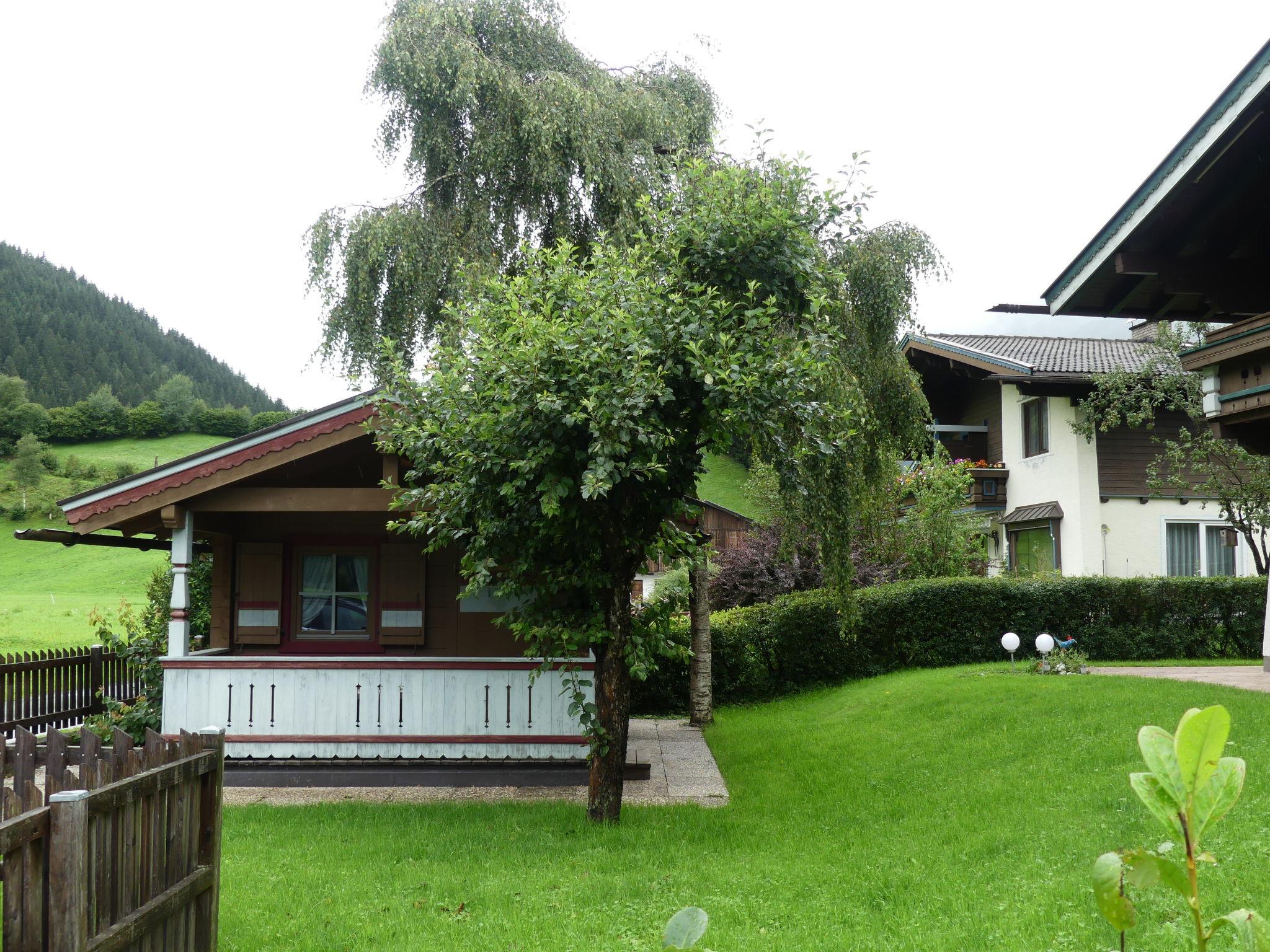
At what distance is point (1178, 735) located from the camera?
1.03 m

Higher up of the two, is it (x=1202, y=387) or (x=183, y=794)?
(x=1202, y=387)

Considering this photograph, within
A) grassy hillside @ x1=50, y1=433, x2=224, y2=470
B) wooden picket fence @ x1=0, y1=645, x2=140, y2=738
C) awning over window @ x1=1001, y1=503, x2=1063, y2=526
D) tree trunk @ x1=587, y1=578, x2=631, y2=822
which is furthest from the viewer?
grassy hillside @ x1=50, y1=433, x2=224, y2=470

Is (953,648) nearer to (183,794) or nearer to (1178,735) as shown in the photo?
(183,794)

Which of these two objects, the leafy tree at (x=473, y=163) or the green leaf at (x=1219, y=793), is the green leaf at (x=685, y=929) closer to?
the green leaf at (x=1219, y=793)

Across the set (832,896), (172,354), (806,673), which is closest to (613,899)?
(832,896)

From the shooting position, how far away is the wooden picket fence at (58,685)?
491 inches

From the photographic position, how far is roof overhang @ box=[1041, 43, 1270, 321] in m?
8.16

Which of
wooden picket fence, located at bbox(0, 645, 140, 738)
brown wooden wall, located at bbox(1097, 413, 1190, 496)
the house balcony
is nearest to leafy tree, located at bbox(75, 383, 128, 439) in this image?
the house balcony

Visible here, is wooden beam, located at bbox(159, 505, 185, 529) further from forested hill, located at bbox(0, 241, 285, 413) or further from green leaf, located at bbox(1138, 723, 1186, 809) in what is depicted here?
forested hill, located at bbox(0, 241, 285, 413)

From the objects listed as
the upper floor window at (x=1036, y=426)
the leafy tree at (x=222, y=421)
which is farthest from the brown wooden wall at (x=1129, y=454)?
the leafy tree at (x=222, y=421)

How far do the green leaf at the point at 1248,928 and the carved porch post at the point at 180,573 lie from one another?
35.6ft

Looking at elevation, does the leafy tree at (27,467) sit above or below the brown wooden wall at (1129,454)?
above

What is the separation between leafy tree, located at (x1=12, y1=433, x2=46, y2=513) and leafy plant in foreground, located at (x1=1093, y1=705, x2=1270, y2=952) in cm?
7527

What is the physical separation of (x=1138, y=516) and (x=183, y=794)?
2234 cm
